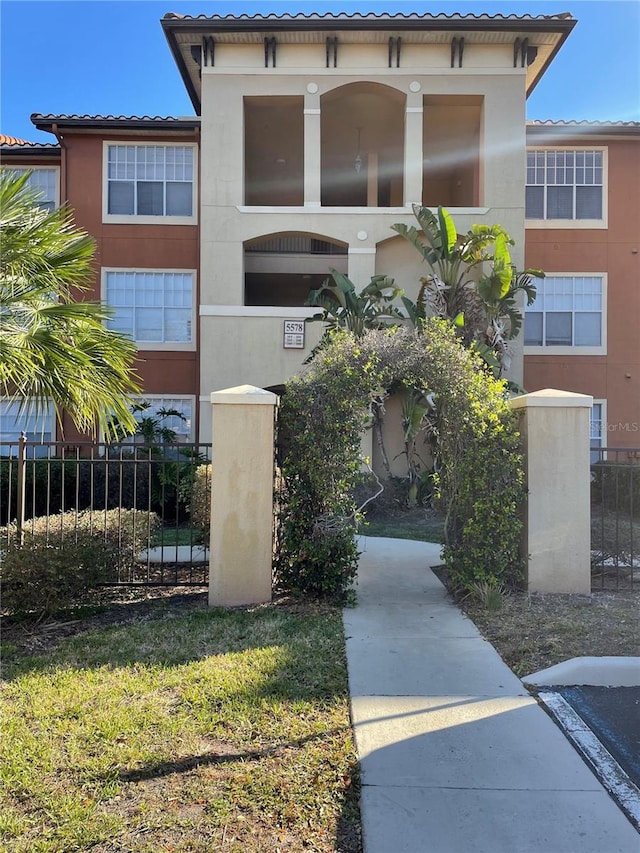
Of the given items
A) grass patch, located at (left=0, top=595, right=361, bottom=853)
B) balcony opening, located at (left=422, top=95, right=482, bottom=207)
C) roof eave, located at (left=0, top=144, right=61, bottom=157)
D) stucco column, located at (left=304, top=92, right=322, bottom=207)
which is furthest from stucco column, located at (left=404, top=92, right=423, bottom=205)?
grass patch, located at (left=0, top=595, right=361, bottom=853)

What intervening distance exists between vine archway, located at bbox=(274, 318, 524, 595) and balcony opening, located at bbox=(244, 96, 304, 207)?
1205 cm

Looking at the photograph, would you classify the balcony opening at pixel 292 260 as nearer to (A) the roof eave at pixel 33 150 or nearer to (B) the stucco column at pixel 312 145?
(B) the stucco column at pixel 312 145

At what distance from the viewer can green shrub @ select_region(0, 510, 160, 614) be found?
623 cm

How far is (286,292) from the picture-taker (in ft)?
69.6

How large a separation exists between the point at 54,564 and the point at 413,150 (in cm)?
1327

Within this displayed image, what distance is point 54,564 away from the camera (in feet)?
20.6

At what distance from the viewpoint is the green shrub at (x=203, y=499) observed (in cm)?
902

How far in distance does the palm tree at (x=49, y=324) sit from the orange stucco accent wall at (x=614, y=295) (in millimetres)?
12558

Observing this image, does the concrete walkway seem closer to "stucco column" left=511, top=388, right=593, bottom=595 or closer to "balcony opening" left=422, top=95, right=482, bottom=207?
"stucco column" left=511, top=388, right=593, bottom=595

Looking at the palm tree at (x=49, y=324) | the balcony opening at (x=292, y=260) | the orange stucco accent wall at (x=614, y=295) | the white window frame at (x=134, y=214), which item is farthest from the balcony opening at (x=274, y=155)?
the palm tree at (x=49, y=324)

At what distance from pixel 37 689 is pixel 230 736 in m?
1.66

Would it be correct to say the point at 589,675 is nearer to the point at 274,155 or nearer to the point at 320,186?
the point at 320,186

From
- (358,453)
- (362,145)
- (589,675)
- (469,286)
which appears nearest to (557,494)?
(358,453)

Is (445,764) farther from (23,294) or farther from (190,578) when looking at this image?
(23,294)
